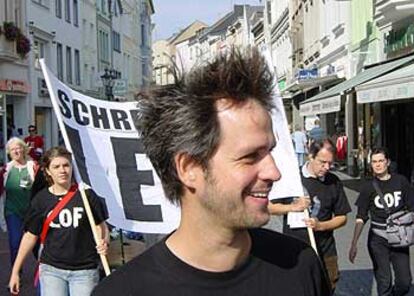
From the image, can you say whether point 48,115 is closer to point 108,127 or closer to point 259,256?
point 108,127

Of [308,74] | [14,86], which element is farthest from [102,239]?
[308,74]

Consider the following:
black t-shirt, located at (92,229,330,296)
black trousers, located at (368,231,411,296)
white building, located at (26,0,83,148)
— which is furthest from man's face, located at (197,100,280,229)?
white building, located at (26,0,83,148)

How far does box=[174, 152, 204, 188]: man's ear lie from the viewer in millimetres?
2080

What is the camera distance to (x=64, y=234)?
558 cm

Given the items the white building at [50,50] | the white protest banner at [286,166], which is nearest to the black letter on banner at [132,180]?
the white protest banner at [286,166]

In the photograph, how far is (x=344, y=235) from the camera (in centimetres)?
1240

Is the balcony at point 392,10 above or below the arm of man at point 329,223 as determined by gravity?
above

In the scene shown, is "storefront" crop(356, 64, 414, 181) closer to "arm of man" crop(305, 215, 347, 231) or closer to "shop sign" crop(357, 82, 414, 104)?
"shop sign" crop(357, 82, 414, 104)

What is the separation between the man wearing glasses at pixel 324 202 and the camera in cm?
625

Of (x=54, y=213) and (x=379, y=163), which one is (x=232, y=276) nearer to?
(x=54, y=213)

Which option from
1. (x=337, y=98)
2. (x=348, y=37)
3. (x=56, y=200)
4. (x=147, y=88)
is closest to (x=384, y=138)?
(x=337, y=98)

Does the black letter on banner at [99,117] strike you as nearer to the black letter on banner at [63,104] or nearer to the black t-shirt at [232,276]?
the black letter on banner at [63,104]

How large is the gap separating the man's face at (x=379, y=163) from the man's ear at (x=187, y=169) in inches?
199

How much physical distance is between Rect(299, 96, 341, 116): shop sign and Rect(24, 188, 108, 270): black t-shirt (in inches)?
510
